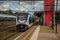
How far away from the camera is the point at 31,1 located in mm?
42188

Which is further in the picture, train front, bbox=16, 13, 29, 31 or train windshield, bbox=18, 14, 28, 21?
train windshield, bbox=18, 14, 28, 21

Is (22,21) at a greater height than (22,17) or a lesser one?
lesser

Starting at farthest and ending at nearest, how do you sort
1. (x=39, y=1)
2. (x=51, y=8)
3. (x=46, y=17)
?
(x=46, y=17)
(x=51, y=8)
(x=39, y=1)

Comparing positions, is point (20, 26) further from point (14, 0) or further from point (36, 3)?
point (36, 3)

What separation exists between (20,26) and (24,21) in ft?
3.42

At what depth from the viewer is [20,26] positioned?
35219 millimetres

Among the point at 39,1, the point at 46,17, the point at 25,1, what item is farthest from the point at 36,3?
the point at 46,17

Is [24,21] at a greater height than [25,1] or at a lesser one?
lesser

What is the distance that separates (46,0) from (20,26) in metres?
22.4

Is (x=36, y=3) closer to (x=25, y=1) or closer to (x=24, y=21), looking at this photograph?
(x=25, y=1)

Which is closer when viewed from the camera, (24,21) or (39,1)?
(24,21)

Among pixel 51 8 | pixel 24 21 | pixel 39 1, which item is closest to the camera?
pixel 24 21

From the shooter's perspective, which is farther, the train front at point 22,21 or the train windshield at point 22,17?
the train windshield at point 22,17

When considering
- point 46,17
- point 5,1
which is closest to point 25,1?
point 5,1
